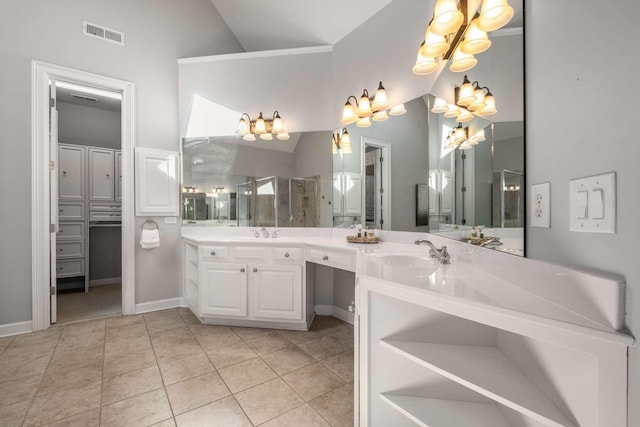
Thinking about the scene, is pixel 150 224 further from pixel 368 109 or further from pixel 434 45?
pixel 434 45

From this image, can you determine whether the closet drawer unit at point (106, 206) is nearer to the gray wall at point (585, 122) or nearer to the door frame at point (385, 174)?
the door frame at point (385, 174)

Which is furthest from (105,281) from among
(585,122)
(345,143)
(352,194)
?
(585,122)

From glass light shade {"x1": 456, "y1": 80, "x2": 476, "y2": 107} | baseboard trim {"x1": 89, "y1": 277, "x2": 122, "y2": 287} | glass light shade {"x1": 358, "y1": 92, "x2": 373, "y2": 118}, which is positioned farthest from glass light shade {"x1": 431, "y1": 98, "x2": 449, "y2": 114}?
baseboard trim {"x1": 89, "y1": 277, "x2": 122, "y2": 287}

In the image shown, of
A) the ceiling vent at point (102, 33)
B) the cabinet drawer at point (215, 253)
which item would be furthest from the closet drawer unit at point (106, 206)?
the cabinet drawer at point (215, 253)

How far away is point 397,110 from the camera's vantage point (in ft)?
7.07

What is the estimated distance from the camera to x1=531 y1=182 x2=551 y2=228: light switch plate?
2.67 feet

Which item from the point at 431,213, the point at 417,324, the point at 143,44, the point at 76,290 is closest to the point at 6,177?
the point at 143,44

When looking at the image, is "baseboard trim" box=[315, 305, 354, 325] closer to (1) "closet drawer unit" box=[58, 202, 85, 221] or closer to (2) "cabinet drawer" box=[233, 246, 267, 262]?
(2) "cabinet drawer" box=[233, 246, 267, 262]

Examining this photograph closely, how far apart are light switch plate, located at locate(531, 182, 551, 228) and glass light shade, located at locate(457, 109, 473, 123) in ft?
2.17

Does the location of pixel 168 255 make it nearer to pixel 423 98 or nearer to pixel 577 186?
pixel 423 98

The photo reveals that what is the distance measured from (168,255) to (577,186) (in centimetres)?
343

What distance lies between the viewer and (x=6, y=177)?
230 centimetres

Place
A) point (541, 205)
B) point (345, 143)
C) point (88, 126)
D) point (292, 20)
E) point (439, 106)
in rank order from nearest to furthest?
1. point (541, 205)
2. point (439, 106)
3. point (345, 143)
4. point (292, 20)
5. point (88, 126)

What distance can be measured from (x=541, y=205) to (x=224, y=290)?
2.40 metres
